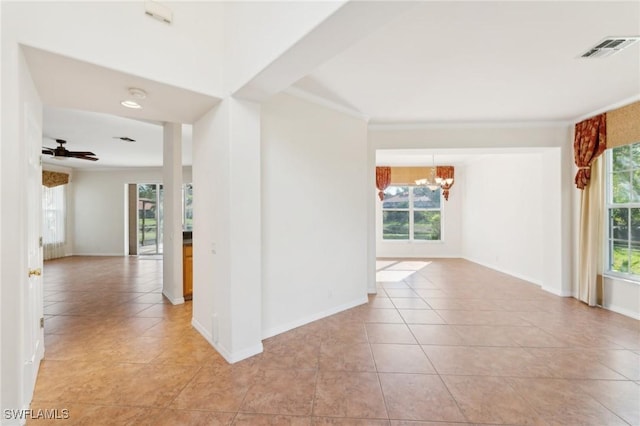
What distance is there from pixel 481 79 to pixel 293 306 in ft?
10.9

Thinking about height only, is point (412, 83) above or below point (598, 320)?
above

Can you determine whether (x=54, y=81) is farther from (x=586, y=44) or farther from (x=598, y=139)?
(x=598, y=139)

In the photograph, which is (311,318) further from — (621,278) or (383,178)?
(383,178)

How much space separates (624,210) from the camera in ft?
12.7

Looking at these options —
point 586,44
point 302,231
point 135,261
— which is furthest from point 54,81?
point 135,261

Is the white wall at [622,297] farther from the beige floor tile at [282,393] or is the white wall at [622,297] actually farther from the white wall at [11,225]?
the white wall at [11,225]

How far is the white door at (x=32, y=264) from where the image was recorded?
1941mm

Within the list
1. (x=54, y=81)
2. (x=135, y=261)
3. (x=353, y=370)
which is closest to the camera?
(x=54, y=81)

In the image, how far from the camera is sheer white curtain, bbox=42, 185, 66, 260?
805 centimetres

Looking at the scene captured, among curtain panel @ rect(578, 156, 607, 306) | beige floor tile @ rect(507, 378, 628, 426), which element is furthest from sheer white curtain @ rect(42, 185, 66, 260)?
curtain panel @ rect(578, 156, 607, 306)

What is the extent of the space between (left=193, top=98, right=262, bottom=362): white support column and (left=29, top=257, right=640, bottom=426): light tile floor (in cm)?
24

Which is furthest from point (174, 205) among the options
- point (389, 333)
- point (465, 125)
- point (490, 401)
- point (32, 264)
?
point (465, 125)

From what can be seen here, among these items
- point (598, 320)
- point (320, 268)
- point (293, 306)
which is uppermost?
point (320, 268)

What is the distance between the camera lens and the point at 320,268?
3512 mm
